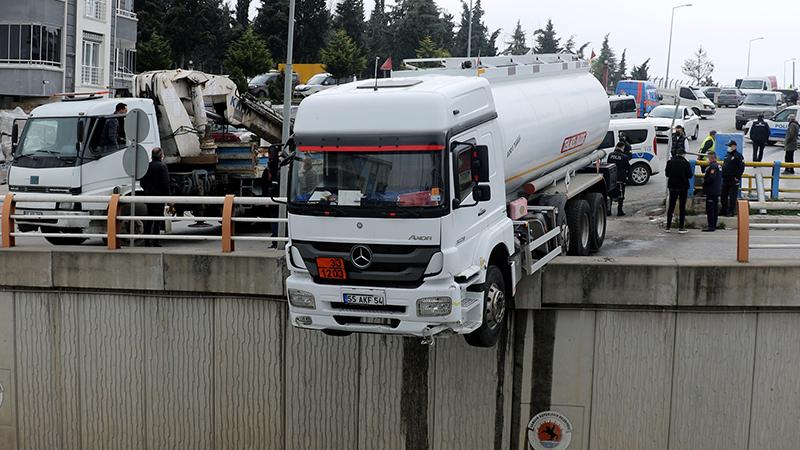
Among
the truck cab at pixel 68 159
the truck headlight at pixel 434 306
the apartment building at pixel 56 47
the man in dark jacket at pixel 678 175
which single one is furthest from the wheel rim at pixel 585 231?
the apartment building at pixel 56 47

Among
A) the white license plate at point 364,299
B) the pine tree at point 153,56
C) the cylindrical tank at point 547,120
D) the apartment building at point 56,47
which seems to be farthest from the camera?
the pine tree at point 153,56

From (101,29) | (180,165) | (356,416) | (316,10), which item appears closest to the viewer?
(356,416)

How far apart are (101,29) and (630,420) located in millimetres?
36195

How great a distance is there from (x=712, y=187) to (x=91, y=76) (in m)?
31.5

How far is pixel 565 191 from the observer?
15.4 meters

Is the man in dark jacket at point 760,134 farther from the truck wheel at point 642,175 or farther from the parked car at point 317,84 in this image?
the parked car at point 317,84

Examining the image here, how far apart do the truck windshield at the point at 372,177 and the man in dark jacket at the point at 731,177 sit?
12.0 meters

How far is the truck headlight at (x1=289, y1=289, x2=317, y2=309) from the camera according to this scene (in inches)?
440

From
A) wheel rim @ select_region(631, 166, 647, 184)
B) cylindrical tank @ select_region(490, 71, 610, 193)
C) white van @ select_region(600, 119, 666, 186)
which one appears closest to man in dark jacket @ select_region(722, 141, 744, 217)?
cylindrical tank @ select_region(490, 71, 610, 193)

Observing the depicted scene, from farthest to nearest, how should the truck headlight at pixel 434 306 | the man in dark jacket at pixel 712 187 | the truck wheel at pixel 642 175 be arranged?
the truck wheel at pixel 642 175 → the man in dark jacket at pixel 712 187 → the truck headlight at pixel 434 306

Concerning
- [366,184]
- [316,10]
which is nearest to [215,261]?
[366,184]

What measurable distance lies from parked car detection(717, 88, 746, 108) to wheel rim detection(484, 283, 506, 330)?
60.1 metres

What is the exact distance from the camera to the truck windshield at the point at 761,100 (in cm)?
4581

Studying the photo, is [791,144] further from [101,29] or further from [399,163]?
[101,29]
